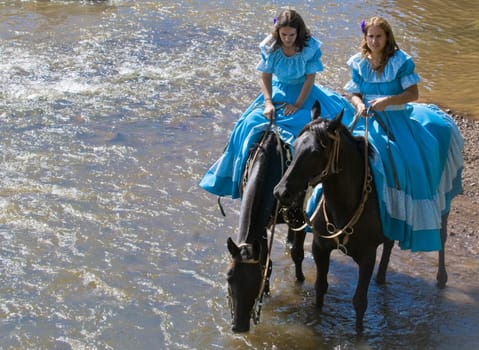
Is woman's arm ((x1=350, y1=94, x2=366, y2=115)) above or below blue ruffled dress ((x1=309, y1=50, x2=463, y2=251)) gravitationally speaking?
above

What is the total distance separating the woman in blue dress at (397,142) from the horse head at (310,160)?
2.45ft

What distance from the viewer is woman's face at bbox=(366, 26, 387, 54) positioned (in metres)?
6.18

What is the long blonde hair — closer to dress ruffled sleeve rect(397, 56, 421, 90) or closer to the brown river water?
dress ruffled sleeve rect(397, 56, 421, 90)

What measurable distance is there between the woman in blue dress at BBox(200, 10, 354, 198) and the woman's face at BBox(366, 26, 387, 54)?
71cm

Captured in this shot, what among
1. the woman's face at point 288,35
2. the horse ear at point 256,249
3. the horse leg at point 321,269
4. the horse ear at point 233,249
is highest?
the woman's face at point 288,35

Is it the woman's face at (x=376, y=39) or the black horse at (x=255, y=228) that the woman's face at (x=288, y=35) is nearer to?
the woman's face at (x=376, y=39)

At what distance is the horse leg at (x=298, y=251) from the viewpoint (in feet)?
23.3

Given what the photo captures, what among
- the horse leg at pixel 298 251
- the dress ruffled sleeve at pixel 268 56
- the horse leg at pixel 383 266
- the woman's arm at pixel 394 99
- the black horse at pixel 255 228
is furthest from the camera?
the horse leg at pixel 383 266

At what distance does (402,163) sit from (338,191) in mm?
803

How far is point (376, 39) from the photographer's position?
622 cm

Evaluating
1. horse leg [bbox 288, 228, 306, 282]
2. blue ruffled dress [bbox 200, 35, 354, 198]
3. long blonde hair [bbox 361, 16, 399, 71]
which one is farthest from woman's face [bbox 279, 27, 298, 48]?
horse leg [bbox 288, 228, 306, 282]

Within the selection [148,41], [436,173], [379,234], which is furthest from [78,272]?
[148,41]

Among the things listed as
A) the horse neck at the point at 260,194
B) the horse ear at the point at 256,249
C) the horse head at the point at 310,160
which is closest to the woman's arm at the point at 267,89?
the horse neck at the point at 260,194

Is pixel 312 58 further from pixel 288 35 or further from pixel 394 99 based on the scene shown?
pixel 394 99
